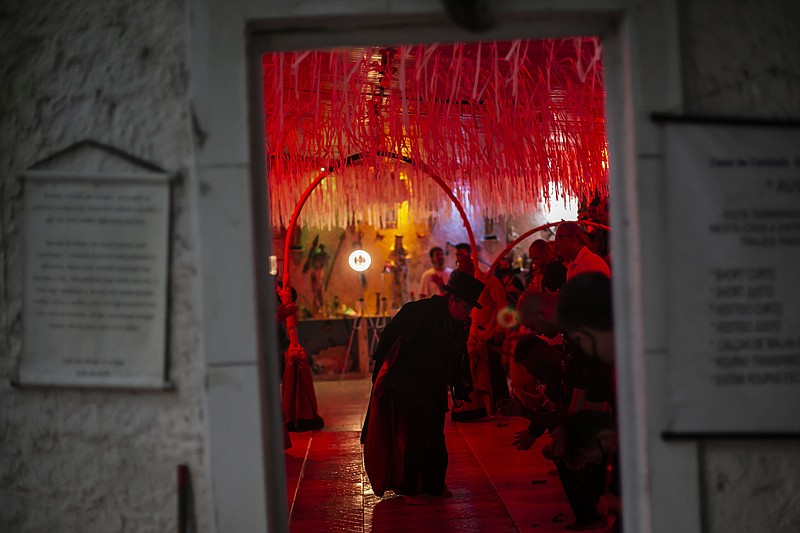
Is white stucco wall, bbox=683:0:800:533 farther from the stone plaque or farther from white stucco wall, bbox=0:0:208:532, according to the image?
the stone plaque

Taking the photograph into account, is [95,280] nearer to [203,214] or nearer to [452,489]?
[203,214]

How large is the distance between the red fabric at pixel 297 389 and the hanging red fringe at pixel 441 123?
152cm

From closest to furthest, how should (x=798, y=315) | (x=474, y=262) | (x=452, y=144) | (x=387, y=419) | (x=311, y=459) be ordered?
(x=798, y=315)
(x=387, y=419)
(x=452, y=144)
(x=311, y=459)
(x=474, y=262)

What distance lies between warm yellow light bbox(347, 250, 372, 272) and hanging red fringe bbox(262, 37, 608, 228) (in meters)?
5.27

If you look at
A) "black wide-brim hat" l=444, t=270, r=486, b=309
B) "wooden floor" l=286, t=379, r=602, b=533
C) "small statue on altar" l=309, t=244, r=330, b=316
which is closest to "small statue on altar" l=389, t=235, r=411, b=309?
"small statue on altar" l=309, t=244, r=330, b=316

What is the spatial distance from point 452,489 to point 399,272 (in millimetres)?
7989

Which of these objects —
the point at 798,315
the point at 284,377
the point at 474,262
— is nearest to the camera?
the point at 798,315

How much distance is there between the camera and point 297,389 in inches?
294

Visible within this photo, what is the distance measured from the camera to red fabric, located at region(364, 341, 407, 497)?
16.7 feet

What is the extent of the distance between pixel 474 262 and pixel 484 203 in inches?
26.4

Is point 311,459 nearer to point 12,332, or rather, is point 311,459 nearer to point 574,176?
point 574,176

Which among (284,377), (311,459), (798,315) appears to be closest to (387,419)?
(311,459)

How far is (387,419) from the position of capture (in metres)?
5.11

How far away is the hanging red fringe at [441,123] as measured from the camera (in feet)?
15.9
